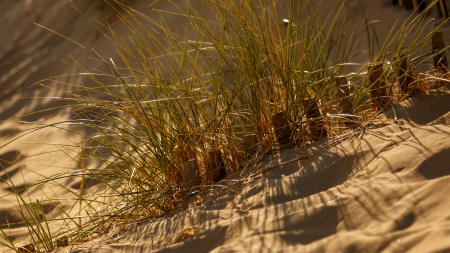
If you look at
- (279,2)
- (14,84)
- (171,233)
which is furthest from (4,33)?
(171,233)

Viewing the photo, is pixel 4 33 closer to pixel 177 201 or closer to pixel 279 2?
pixel 279 2

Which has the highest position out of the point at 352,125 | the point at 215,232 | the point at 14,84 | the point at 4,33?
the point at 4,33

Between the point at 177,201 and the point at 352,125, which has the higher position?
the point at 352,125

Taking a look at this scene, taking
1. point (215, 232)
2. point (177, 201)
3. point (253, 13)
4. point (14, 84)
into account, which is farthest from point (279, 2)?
point (215, 232)

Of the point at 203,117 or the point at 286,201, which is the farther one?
the point at 203,117

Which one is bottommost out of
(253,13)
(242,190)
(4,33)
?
(242,190)

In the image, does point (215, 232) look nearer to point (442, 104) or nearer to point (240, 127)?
point (240, 127)

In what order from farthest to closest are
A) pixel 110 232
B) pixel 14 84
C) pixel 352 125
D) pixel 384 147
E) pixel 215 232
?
pixel 14 84 → pixel 352 125 → pixel 110 232 → pixel 384 147 → pixel 215 232

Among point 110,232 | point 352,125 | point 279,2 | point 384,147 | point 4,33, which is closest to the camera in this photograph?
point 384,147

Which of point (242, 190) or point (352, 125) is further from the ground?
point (352, 125)
